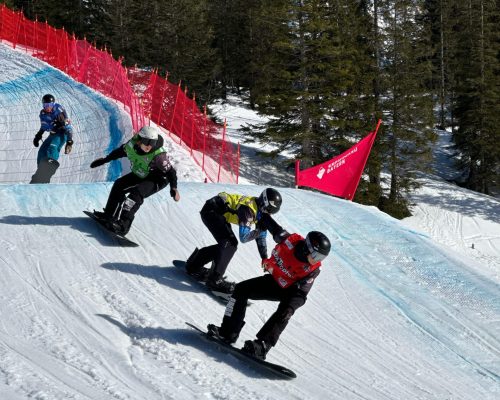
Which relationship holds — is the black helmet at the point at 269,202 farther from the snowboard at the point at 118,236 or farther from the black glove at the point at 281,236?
the snowboard at the point at 118,236

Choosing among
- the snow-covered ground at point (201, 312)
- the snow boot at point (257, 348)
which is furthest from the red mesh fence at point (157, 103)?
the snow boot at point (257, 348)

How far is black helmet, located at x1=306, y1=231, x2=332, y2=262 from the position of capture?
5.48 metres

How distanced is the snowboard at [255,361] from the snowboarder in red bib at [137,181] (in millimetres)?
2603

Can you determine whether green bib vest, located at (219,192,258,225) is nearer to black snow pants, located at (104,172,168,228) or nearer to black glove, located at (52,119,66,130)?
black snow pants, located at (104,172,168,228)

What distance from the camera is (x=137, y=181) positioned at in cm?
812

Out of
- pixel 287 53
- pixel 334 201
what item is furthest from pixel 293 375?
pixel 287 53

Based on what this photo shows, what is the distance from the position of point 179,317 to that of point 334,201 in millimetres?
6254

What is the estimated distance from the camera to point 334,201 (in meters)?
12.1

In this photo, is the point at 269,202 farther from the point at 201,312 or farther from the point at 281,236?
the point at 201,312

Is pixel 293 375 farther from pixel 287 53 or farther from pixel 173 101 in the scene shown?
pixel 287 53

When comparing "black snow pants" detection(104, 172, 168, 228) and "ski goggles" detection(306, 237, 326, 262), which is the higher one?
"black snow pants" detection(104, 172, 168, 228)

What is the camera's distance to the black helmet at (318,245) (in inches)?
216

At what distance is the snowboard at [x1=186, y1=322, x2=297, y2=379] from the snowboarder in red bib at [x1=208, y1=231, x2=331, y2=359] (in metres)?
0.05

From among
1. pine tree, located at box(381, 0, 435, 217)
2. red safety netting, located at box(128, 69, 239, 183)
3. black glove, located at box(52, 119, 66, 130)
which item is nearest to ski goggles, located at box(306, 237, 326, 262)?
black glove, located at box(52, 119, 66, 130)
